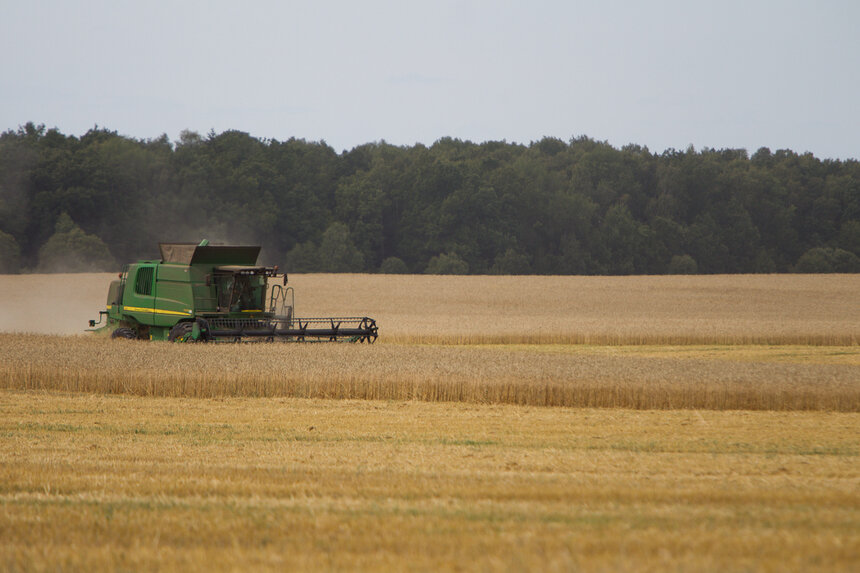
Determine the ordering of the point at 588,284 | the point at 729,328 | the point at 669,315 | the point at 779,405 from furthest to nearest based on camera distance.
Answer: the point at 588,284 → the point at 669,315 → the point at 729,328 → the point at 779,405

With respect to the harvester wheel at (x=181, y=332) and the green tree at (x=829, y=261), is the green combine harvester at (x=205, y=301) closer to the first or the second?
the harvester wheel at (x=181, y=332)

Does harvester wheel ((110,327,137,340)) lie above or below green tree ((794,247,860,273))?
below

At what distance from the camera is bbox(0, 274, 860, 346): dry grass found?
30.0 m

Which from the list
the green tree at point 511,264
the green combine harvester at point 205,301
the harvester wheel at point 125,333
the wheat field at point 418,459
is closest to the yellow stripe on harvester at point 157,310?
the green combine harvester at point 205,301

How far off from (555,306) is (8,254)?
3483cm

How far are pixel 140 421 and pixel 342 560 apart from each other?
839cm

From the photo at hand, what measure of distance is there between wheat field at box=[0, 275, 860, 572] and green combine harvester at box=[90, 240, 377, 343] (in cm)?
205

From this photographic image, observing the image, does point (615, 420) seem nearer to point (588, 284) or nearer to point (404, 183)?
point (588, 284)

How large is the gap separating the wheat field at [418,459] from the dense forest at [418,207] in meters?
41.0

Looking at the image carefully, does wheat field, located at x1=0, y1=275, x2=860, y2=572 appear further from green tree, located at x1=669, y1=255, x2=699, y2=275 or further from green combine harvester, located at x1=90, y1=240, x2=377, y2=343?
green tree, located at x1=669, y1=255, x2=699, y2=275

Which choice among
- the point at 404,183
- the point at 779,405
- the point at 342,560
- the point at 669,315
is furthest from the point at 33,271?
the point at 342,560

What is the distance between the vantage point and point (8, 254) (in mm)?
55594

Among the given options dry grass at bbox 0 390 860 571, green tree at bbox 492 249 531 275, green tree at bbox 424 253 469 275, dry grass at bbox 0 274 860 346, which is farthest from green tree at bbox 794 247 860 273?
dry grass at bbox 0 390 860 571

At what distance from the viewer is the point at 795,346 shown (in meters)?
28.3
